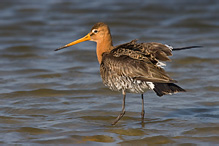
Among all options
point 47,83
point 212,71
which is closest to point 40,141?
point 47,83

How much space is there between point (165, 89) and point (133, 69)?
0.53 metres

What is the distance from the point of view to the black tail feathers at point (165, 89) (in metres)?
5.93

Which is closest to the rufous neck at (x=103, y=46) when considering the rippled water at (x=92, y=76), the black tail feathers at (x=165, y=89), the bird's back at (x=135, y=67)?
the bird's back at (x=135, y=67)

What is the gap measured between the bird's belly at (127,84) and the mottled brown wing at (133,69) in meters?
0.07

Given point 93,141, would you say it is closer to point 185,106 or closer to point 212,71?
point 185,106

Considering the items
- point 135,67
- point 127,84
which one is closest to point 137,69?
point 135,67

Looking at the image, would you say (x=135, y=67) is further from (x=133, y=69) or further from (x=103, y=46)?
(x=103, y=46)

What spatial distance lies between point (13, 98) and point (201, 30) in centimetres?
639

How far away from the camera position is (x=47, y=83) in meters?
8.74

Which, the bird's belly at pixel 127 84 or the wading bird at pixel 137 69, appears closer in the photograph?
the wading bird at pixel 137 69

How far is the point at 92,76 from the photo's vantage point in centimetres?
919

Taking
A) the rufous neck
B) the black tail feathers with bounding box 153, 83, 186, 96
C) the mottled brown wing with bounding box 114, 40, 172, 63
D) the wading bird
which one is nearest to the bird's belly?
the wading bird

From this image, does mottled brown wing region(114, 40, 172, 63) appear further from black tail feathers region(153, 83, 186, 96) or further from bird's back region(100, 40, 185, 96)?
black tail feathers region(153, 83, 186, 96)

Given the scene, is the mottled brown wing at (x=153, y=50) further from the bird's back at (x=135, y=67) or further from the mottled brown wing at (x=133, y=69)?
the mottled brown wing at (x=133, y=69)
